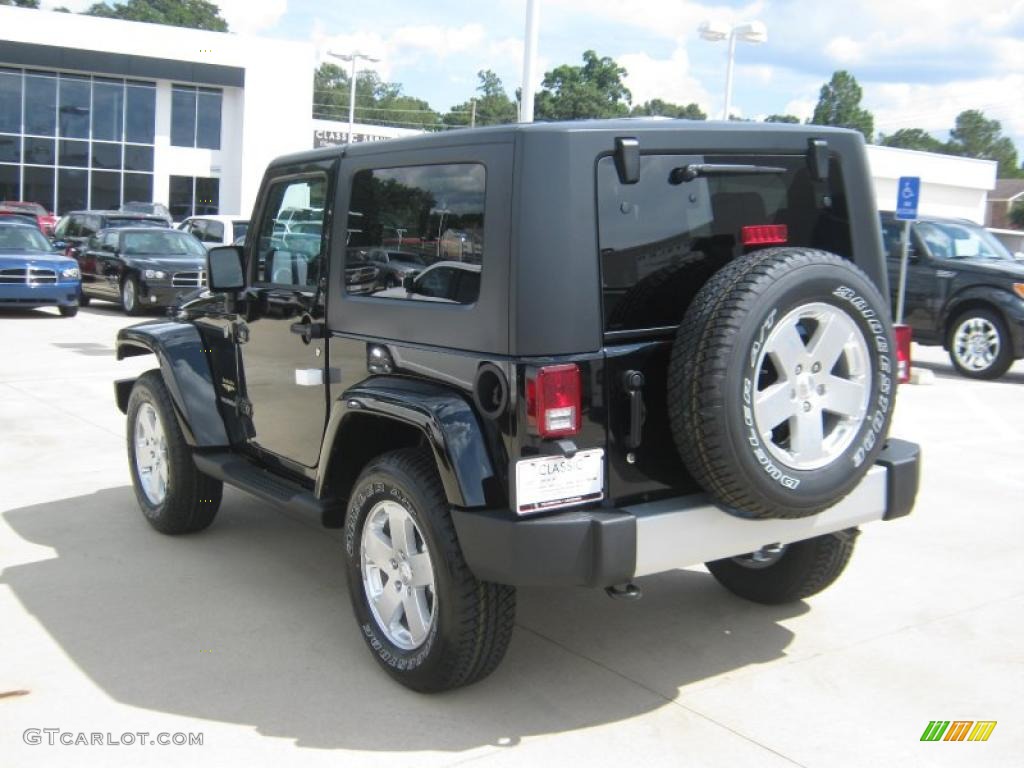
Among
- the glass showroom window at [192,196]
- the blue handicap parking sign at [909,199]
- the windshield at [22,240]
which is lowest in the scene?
the windshield at [22,240]

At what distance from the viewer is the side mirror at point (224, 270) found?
195 inches

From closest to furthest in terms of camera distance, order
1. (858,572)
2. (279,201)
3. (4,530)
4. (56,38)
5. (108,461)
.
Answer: (279,201), (858,572), (4,530), (108,461), (56,38)

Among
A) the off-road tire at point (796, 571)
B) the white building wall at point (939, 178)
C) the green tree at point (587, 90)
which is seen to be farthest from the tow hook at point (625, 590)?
the white building wall at point (939, 178)

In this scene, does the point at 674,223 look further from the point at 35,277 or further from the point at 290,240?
the point at 35,277

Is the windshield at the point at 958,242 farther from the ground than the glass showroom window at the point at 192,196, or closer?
closer

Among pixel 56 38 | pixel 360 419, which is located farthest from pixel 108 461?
pixel 56 38

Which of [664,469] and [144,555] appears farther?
[144,555]

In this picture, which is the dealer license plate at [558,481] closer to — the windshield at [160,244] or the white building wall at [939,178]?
the windshield at [160,244]

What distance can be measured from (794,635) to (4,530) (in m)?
4.09

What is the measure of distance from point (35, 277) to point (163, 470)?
1224 cm

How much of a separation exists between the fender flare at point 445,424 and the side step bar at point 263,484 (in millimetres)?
648

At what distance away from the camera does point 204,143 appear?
143ft

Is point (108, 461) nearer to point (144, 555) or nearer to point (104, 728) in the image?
point (144, 555)

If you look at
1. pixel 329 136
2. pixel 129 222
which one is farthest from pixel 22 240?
pixel 329 136
